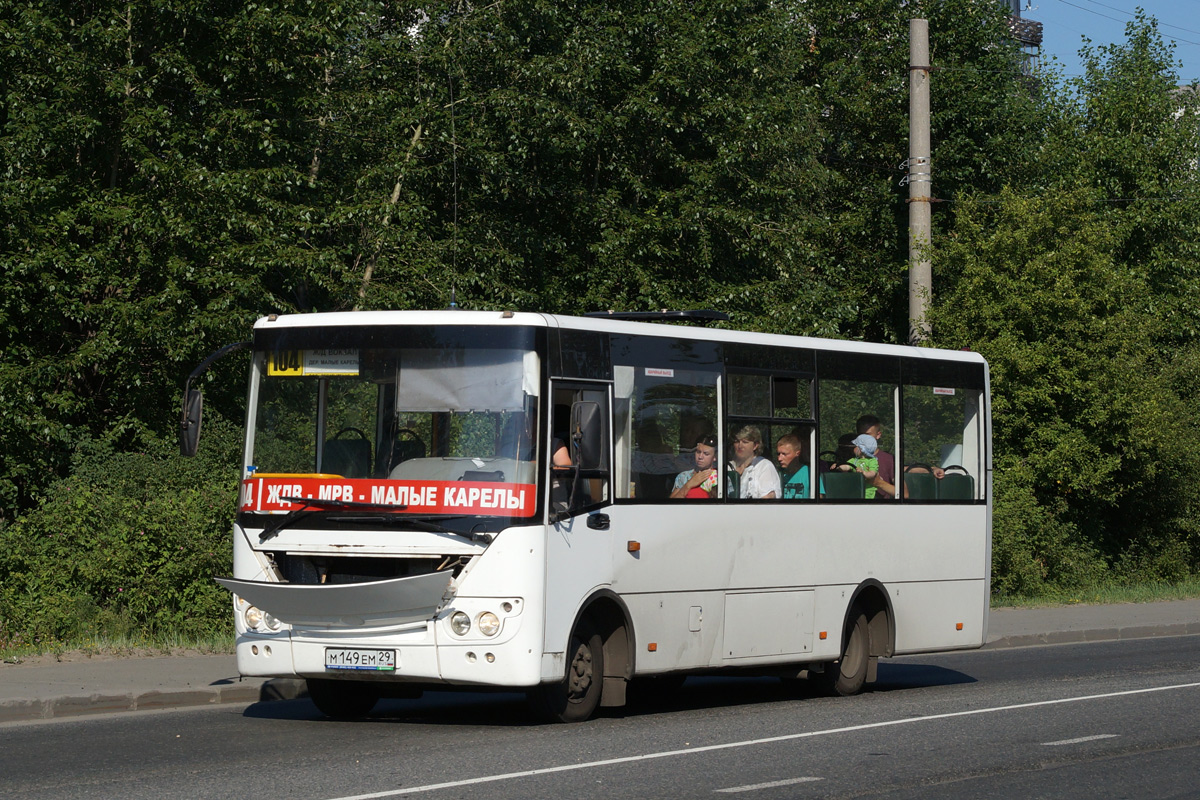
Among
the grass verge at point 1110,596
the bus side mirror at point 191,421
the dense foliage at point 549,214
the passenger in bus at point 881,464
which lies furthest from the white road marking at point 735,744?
the grass verge at point 1110,596

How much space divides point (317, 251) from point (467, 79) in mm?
5484

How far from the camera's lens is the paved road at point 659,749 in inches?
344

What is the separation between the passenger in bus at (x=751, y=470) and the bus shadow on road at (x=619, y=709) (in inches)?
75.2

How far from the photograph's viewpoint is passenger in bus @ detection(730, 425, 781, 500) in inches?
510

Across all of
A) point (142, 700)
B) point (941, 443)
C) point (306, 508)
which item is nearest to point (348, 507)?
point (306, 508)

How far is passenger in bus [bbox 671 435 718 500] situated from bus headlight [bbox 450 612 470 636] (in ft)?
7.80

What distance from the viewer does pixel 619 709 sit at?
13.1 metres

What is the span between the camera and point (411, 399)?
36.4 ft

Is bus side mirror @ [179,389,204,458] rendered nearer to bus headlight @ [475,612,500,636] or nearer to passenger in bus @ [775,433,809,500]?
bus headlight @ [475,612,500,636]

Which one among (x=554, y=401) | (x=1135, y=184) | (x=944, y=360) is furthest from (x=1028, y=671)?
(x=1135, y=184)

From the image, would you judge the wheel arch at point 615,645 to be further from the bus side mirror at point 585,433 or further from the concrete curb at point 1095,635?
→ the concrete curb at point 1095,635

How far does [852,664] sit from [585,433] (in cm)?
483

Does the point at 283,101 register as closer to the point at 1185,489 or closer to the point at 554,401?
the point at 554,401

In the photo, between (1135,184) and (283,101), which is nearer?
(283,101)
